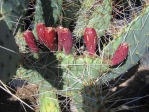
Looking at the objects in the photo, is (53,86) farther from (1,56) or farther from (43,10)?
(1,56)

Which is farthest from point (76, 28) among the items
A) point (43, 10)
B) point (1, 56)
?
point (1, 56)

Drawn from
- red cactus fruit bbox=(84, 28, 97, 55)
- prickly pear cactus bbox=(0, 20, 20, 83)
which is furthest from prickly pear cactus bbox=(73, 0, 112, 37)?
prickly pear cactus bbox=(0, 20, 20, 83)

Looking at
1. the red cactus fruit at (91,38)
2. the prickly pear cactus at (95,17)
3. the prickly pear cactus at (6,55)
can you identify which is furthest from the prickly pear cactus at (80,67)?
the prickly pear cactus at (95,17)

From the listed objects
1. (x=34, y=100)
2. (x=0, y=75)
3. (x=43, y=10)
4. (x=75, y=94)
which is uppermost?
(x=43, y=10)

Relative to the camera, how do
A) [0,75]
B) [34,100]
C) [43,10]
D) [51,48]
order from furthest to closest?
[34,100], [43,10], [51,48], [0,75]

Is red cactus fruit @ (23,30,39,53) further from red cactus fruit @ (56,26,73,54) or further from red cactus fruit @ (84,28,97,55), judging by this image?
red cactus fruit @ (84,28,97,55)

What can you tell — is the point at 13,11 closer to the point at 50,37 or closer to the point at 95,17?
the point at 50,37
